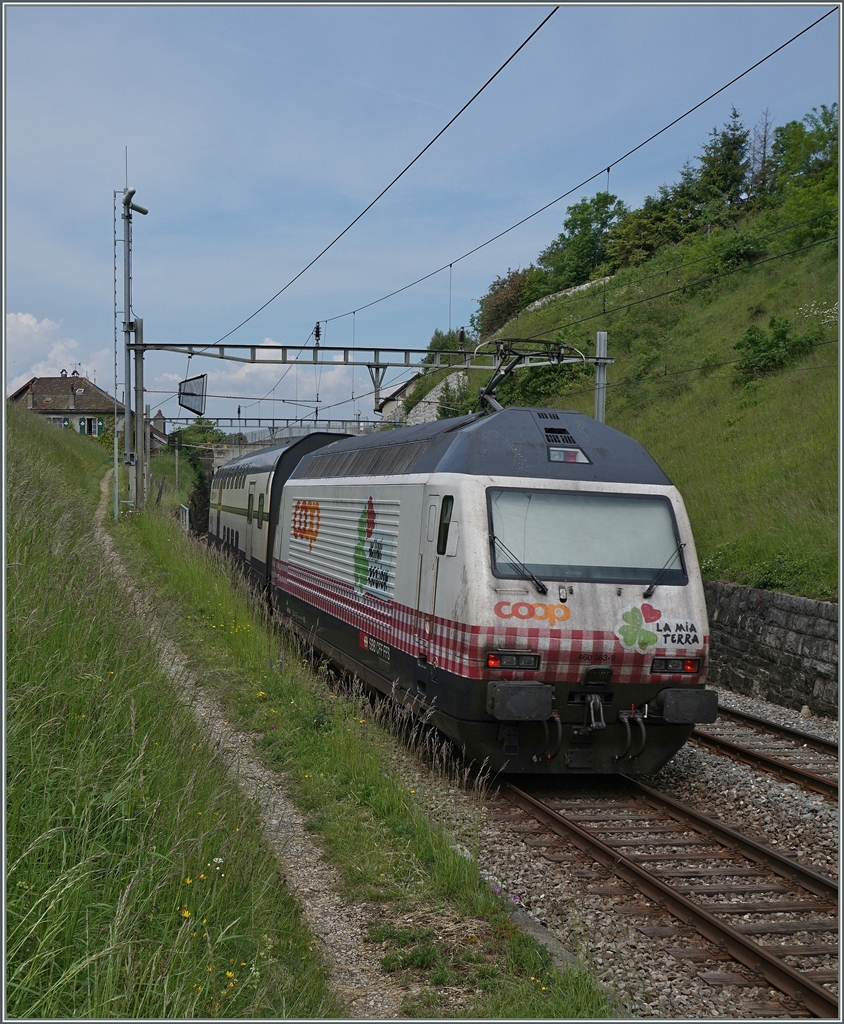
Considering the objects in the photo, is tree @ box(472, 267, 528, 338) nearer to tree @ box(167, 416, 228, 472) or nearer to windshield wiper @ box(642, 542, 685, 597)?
tree @ box(167, 416, 228, 472)

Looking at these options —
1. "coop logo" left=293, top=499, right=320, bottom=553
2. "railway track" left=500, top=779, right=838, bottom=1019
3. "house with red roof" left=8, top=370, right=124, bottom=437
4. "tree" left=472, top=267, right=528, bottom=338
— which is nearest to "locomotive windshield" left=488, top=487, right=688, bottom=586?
"railway track" left=500, top=779, right=838, bottom=1019

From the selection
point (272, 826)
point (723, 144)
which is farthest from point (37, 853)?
point (723, 144)

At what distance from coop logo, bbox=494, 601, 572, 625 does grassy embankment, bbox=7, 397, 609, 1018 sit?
160cm

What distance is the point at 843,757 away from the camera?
656cm

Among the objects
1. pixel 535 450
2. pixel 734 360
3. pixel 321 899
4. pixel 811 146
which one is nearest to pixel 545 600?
pixel 535 450

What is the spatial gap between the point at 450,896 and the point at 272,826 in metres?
1.71

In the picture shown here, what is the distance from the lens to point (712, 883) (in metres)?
6.54

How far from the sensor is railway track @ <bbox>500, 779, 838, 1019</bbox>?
5195 millimetres

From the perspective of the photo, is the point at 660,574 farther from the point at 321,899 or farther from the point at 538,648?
the point at 321,899

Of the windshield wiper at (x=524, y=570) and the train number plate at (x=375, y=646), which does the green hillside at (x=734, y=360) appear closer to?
the train number plate at (x=375, y=646)

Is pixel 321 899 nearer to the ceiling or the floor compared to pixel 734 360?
nearer to the floor

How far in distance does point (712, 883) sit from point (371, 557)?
5.23 metres

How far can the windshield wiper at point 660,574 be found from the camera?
323 inches

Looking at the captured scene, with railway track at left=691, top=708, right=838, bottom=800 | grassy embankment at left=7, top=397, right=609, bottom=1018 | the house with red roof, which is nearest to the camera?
grassy embankment at left=7, top=397, right=609, bottom=1018
